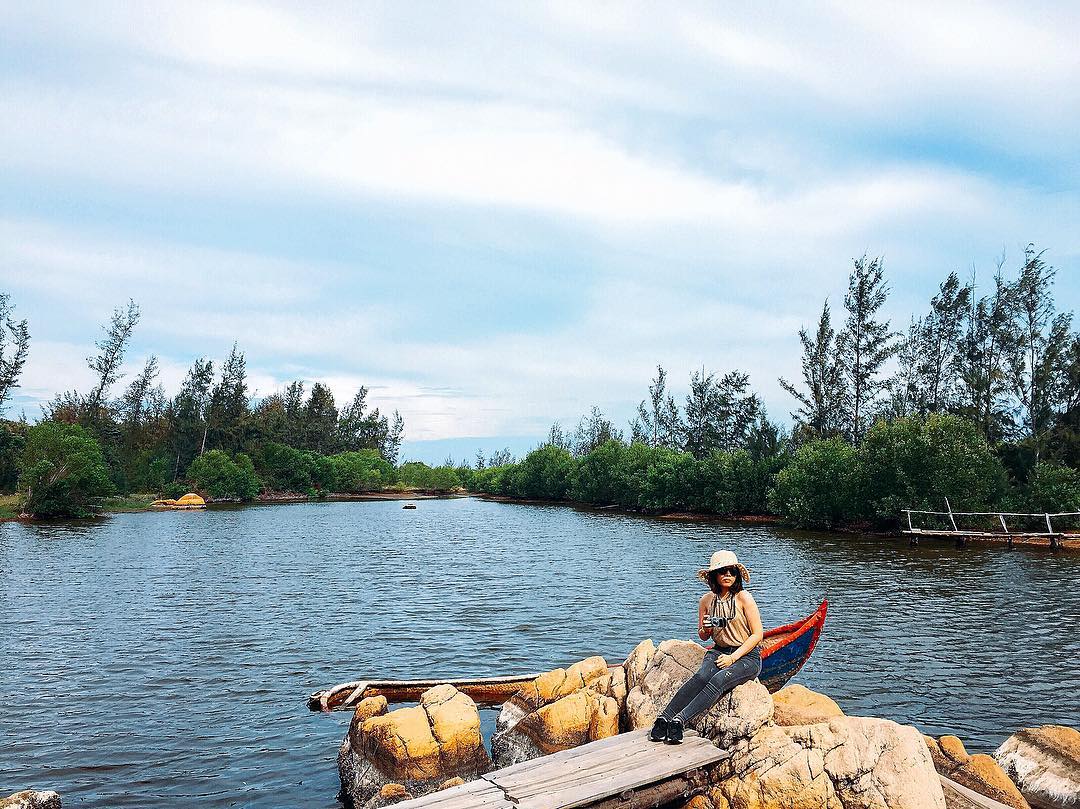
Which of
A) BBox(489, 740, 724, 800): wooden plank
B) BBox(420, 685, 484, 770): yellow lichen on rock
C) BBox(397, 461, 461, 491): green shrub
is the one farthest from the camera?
BBox(397, 461, 461, 491): green shrub

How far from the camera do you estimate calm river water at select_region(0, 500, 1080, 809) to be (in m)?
14.2

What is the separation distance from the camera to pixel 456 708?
1242 centimetres

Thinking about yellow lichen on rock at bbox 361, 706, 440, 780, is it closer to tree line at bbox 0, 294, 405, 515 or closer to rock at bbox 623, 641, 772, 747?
rock at bbox 623, 641, 772, 747

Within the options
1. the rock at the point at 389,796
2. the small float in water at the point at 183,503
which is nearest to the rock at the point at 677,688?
the rock at the point at 389,796

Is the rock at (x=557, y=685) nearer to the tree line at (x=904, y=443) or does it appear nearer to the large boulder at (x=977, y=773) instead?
the large boulder at (x=977, y=773)

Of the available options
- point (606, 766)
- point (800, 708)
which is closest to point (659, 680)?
point (800, 708)

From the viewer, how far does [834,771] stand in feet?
30.2

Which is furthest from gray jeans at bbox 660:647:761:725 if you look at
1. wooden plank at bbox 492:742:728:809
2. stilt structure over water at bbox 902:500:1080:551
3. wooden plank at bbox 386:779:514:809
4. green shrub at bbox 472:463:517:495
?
green shrub at bbox 472:463:517:495

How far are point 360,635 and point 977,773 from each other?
17.5 meters

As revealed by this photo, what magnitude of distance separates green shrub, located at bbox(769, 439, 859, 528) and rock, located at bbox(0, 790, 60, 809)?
52.6 meters

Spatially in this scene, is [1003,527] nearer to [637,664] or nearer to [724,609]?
[637,664]

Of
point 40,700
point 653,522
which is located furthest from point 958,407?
point 40,700

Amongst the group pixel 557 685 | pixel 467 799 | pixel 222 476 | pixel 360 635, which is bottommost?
pixel 360 635

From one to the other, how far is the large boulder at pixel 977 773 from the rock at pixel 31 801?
12.1m
